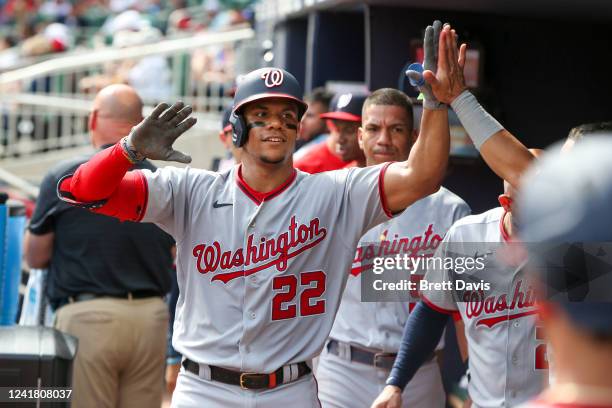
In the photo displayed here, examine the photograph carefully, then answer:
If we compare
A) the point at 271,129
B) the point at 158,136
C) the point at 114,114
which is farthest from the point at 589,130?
the point at 114,114

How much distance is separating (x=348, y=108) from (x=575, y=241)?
15.2ft

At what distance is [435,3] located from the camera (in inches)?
239

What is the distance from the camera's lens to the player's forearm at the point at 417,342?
4.16 metres

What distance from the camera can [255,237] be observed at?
3.68m

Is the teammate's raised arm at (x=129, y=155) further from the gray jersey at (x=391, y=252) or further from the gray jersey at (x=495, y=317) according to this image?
the gray jersey at (x=391, y=252)

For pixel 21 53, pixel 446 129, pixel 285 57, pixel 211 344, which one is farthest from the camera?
pixel 21 53

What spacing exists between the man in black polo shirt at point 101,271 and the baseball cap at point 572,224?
3910mm

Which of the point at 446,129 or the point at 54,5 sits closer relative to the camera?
the point at 446,129

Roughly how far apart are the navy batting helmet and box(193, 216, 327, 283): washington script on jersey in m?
0.37

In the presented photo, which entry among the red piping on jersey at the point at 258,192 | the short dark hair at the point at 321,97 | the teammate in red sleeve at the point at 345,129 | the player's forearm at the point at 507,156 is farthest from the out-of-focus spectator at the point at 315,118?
the player's forearm at the point at 507,156

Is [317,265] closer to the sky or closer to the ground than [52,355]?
closer to the sky

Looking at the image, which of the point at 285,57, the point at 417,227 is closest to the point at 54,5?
the point at 285,57

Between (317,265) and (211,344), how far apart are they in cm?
45

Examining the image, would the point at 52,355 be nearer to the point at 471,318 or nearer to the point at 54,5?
the point at 471,318
